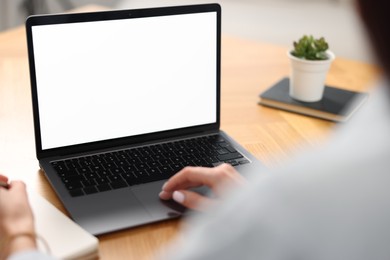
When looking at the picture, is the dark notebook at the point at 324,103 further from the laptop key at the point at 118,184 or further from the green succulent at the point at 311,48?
the laptop key at the point at 118,184

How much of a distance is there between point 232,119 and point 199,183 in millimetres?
468

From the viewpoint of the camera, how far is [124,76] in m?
1.27

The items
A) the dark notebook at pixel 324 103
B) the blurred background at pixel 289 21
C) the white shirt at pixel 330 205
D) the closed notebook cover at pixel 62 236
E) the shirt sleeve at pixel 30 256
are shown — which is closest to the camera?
the white shirt at pixel 330 205

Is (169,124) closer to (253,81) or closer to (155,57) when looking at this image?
(155,57)

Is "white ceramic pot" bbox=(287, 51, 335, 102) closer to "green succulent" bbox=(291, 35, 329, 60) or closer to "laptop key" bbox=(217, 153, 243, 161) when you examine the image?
"green succulent" bbox=(291, 35, 329, 60)

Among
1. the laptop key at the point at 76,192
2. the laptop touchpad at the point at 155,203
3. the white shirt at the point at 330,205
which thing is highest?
the white shirt at the point at 330,205

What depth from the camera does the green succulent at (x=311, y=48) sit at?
5.05 ft

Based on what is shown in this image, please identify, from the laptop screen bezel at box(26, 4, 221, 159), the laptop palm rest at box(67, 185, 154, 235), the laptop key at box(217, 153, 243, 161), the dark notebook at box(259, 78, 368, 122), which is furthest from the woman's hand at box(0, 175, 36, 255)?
the dark notebook at box(259, 78, 368, 122)

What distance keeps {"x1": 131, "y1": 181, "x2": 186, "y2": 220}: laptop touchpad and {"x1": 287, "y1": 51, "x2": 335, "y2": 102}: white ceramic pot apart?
590mm

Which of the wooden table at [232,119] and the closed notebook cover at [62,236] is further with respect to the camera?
the wooden table at [232,119]

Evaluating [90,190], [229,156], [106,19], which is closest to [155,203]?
[90,190]

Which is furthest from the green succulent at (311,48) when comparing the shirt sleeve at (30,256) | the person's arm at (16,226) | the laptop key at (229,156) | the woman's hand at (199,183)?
the shirt sleeve at (30,256)

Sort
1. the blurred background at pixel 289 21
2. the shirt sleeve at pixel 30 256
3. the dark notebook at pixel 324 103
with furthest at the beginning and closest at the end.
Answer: the blurred background at pixel 289 21 < the dark notebook at pixel 324 103 < the shirt sleeve at pixel 30 256

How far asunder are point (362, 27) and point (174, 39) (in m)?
0.81
